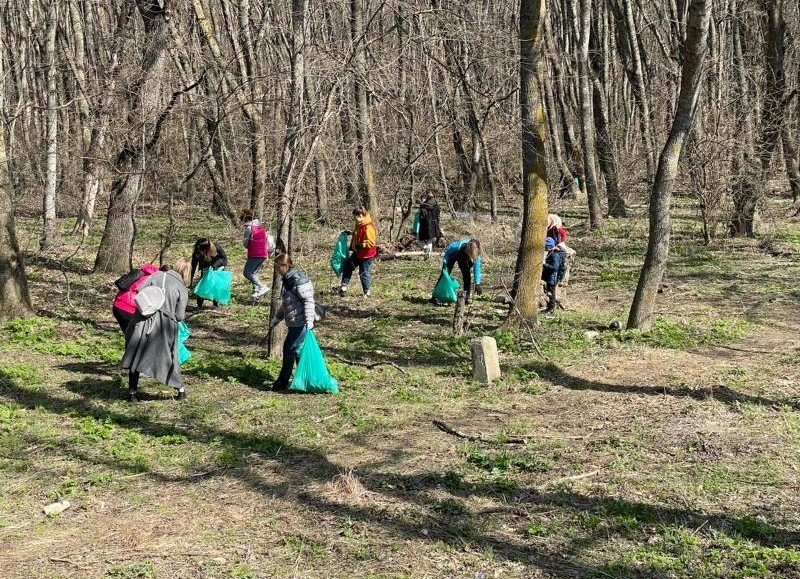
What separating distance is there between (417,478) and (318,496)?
2.87 feet

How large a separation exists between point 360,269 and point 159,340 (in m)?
6.16

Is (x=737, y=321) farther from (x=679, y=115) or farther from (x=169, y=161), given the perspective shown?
(x=169, y=161)

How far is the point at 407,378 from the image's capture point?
10742 mm

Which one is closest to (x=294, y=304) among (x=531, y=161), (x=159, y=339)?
(x=159, y=339)

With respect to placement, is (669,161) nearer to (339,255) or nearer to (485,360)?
(485,360)

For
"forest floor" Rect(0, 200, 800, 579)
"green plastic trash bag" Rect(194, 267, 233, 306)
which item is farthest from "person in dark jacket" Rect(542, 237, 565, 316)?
"green plastic trash bag" Rect(194, 267, 233, 306)

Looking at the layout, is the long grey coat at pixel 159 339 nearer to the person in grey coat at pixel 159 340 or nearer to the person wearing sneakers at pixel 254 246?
the person in grey coat at pixel 159 340

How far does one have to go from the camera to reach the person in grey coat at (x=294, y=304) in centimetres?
1000

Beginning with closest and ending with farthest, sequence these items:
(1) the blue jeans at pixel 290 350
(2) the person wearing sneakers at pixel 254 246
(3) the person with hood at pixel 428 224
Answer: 1. (1) the blue jeans at pixel 290 350
2. (2) the person wearing sneakers at pixel 254 246
3. (3) the person with hood at pixel 428 224

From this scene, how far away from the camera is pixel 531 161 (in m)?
12.1

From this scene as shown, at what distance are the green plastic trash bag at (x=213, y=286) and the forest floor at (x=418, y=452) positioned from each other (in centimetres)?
38

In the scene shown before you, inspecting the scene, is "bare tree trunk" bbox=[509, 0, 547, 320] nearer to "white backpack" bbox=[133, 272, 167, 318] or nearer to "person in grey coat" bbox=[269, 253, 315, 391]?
"person in grey coat" bbox=[269, 253, 315, 391]

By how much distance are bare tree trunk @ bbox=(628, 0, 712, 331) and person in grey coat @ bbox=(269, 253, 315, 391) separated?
479cm

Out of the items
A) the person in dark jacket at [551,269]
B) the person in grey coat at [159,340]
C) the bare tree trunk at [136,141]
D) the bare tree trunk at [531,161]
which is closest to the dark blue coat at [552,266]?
the person in dark jacket at [551,269]
